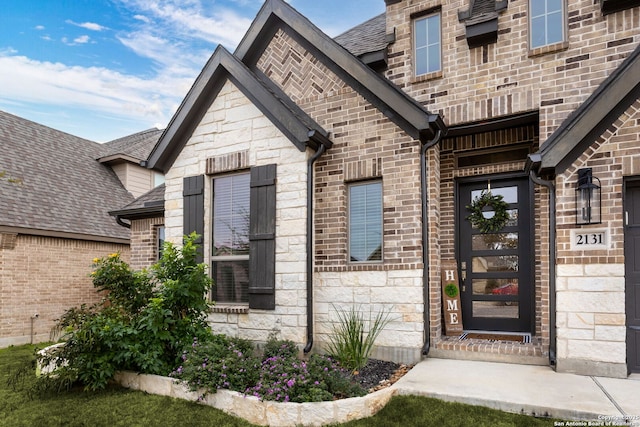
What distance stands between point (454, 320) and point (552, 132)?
3.11 m

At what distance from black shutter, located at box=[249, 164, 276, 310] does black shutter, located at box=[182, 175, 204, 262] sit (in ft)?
3.35

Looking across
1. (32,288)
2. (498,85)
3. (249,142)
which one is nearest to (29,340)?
(32,288)

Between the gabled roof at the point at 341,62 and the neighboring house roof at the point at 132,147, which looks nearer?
the gabled roof at the point at 341,62

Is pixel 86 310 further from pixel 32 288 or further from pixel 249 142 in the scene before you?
pixel 32 288

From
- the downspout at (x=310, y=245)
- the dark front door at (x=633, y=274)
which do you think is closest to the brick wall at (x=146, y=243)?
the downspout at (x=310, y=245)

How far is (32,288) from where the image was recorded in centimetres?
1052

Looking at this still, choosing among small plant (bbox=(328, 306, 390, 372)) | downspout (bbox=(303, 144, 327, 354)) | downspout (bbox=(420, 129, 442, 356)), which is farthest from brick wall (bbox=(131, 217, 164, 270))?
downspout (bbox=(420, 129, 442, 356))

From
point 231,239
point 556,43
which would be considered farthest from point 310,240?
point 556,43

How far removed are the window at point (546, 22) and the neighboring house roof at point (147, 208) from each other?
7503 mm

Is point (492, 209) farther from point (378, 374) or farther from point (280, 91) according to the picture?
point (280, 91)

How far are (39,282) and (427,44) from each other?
10.9 metres

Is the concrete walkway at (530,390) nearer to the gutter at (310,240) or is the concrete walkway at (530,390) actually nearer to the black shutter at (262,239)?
the gutter at (310,240)

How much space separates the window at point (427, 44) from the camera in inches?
255

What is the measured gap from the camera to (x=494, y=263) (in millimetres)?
6551
